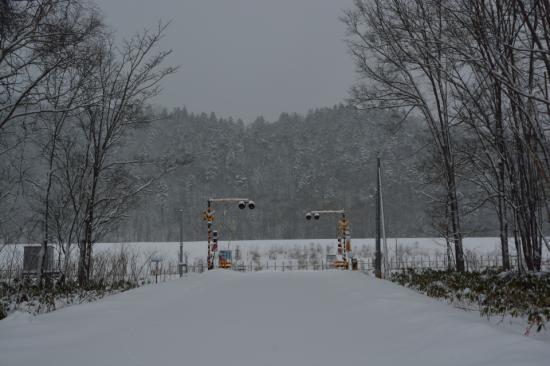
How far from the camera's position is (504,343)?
4086 millimetres

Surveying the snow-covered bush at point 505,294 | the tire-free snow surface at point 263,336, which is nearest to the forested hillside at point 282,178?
the snow-covered bush at point 505,294

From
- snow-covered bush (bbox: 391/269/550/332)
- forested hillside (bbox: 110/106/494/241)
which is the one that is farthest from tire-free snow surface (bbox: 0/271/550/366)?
forested hillside (bbox: 110/106/494/241)

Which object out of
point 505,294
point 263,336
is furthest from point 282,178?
point 263,336

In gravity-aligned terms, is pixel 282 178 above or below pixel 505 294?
above

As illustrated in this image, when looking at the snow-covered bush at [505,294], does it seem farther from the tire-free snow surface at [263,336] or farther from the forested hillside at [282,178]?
the forested hillside at [282,178]

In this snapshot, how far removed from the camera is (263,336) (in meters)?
5.49

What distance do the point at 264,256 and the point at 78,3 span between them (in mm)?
46128

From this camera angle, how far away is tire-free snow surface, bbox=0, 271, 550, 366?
167 inches

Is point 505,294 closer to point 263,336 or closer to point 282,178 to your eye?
point 263,336

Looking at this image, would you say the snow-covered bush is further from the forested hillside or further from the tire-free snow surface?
the forested hillside

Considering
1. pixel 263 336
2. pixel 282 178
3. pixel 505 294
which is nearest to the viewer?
pixel 263 336

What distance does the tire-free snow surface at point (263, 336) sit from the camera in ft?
13.9

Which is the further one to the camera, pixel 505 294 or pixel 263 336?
pixel 505 294

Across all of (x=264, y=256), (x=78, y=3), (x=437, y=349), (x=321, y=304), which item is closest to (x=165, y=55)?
(x=78, y=3)
